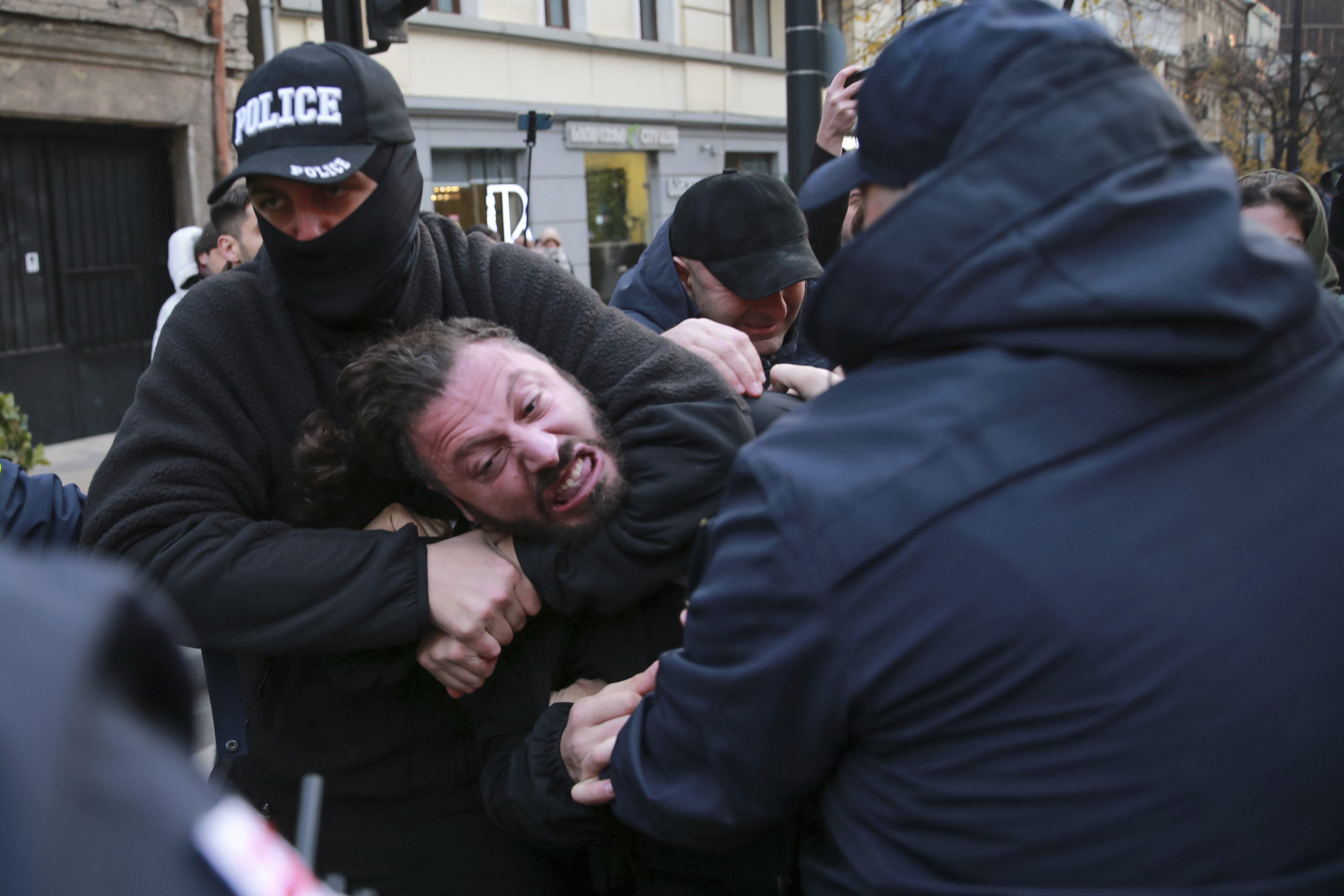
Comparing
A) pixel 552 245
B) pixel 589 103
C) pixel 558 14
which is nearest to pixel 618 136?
pixel 589 103

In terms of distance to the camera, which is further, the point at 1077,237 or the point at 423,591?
the point at 423,591

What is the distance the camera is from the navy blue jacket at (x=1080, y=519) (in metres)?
0.99

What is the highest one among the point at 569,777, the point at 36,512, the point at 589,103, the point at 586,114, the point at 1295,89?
the point at 1295,89

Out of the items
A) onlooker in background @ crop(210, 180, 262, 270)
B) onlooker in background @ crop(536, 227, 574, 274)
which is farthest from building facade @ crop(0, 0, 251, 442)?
onlooker in background @ crop(210, 180, 262, 270)

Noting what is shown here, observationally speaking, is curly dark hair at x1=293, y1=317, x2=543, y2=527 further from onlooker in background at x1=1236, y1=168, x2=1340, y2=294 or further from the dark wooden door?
the dark wooden door

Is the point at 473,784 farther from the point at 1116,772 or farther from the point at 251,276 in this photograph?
the point at 1116,772

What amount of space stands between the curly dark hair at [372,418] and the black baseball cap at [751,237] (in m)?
1.04

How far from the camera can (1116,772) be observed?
1011 millimetres

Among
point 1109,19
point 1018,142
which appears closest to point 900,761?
point 1018,142

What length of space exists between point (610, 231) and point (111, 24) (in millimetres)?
8033

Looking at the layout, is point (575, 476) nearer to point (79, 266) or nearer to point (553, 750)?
point (553, 750)

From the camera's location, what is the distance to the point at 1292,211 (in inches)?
159

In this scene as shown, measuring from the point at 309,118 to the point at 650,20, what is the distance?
53.7 feet

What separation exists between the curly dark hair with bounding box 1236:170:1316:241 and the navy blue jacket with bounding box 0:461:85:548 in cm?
399
